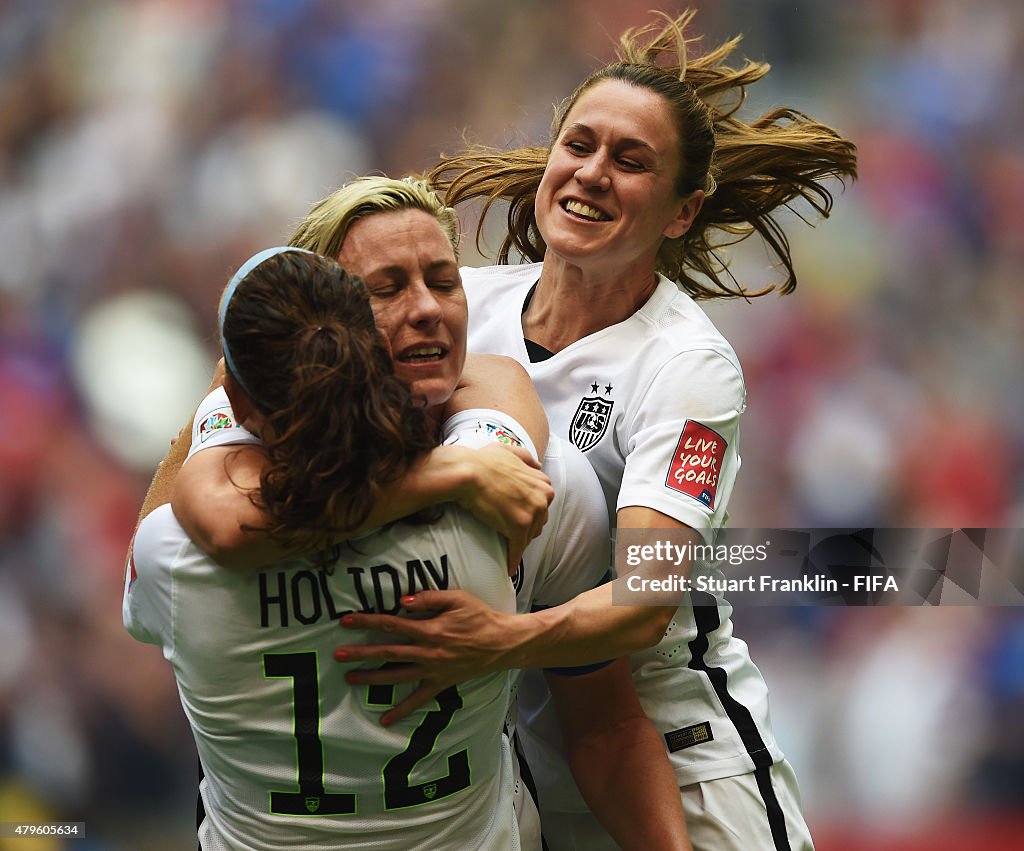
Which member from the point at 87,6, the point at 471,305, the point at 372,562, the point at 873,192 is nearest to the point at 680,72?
the point at 471,305

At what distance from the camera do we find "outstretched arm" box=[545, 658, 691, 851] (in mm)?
1921

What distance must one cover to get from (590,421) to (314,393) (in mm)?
901

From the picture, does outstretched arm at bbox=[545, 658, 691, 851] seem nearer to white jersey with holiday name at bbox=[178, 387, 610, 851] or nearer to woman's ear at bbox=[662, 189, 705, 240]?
white jersey with holiday name at bbox=[178, 387, 610, 851]

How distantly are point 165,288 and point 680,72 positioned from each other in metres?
2.82

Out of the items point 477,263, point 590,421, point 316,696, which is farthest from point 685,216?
point 477,263

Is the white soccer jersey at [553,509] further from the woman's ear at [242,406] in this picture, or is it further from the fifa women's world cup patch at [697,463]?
the fifa women's world cup patch at [697,463]

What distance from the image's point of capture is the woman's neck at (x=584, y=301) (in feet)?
7.28

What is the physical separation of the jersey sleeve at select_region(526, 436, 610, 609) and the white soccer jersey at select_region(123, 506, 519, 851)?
0.52 ft

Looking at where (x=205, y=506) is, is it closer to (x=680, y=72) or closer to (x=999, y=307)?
(x=680, y=72)

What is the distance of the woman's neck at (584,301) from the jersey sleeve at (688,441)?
0.24m

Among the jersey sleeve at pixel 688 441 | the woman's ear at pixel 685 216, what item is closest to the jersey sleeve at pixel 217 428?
the jersey sleeve at pixel 688 441

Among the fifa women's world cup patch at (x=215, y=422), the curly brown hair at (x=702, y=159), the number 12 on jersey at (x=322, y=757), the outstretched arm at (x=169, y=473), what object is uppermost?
the curly brown hair at (x=702, y=159)

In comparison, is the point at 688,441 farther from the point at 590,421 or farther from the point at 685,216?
the point at 685,216

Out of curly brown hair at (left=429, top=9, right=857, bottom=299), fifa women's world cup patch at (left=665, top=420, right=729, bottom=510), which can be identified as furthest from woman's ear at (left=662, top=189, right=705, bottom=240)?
fifa women's world cup patch at (left=665, top=420, right=729, bottom=510)
